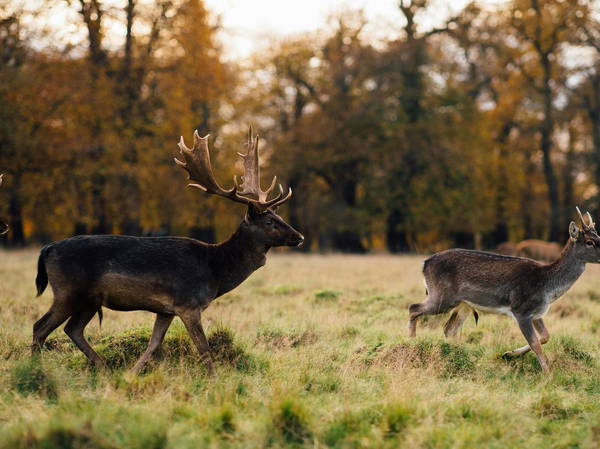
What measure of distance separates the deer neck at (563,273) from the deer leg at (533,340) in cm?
46

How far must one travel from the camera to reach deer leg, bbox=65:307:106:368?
20.2 ft

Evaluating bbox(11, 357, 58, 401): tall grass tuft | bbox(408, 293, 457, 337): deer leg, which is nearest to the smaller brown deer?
bbox(408, 293, 457, 337): deer leg

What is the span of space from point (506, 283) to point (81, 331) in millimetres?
4620

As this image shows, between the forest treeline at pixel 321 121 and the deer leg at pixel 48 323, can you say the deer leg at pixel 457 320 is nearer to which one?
the deer leg at pixel 48 323

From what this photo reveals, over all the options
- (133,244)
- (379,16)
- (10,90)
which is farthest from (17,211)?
(133,244)

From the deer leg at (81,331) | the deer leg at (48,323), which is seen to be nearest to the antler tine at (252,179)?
the deer leg at (81,331)

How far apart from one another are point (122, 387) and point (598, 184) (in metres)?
26.1

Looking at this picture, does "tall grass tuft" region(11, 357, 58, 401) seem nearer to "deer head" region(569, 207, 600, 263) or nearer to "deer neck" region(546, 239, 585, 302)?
"deer neck" region(546, 239, 585, 302)

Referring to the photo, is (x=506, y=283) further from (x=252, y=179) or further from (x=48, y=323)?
(x=48, y=323)

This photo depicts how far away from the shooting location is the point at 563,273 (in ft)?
25.1

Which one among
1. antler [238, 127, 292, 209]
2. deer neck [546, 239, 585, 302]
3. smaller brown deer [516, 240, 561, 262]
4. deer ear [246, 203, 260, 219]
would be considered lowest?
smaller brown deer [516, 240, 561, 262]

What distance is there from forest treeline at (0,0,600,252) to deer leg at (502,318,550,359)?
16.7 metres

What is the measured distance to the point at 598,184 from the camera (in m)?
27.4

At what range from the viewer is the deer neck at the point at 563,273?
7578 millimetres
